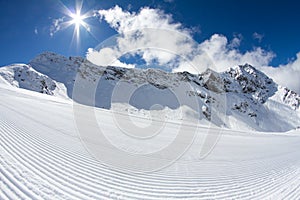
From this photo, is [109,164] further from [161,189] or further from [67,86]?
[67,86]

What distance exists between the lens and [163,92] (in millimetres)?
69438

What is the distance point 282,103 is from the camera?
4427 inches

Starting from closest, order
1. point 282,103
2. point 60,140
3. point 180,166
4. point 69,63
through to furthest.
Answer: point 180,166 < point 60,140 < point 69,63 < point 282,103

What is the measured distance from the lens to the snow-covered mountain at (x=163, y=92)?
48.4 meters

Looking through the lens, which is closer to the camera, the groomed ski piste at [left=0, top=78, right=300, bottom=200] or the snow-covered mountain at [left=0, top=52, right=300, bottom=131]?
the groomed ski piste at [left=0, top=78, right=300, bottom=200]

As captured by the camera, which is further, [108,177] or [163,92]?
[163,92]

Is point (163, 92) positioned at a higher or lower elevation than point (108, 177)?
higher

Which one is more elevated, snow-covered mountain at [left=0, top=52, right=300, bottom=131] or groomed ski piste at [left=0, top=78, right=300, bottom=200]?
snow-covered mountain at [left=0, top=52, right=300, bottom=131]

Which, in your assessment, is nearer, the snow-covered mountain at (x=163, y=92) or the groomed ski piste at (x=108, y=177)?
the groomed ski piste at (x=108, y=177)

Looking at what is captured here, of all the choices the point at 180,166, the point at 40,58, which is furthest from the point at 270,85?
the point at 180,166

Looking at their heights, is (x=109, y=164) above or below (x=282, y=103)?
below

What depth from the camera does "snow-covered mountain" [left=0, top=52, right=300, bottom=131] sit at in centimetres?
4838

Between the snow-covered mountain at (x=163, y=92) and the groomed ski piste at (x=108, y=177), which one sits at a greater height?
the snow-covered mountain at (x=163, y=92)

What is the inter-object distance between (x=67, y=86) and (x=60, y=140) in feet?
170
